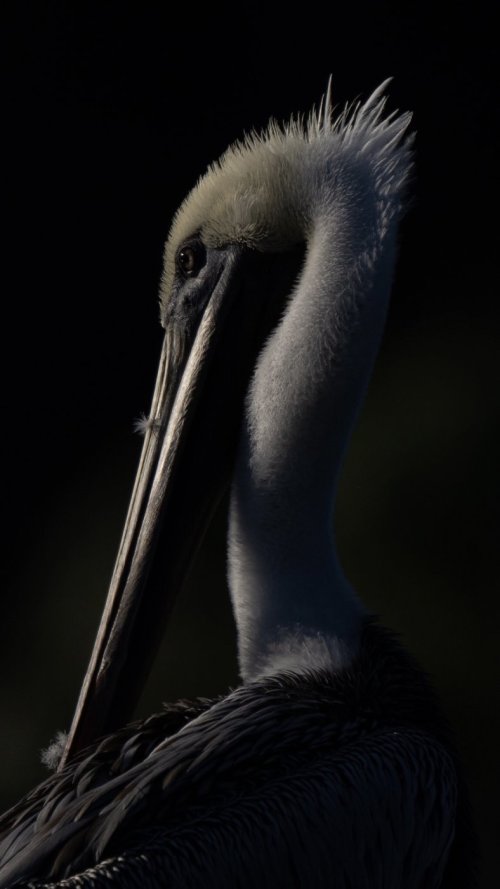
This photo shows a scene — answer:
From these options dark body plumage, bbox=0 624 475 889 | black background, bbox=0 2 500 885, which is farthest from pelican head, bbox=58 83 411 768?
black background, bbox=0 2 500 885

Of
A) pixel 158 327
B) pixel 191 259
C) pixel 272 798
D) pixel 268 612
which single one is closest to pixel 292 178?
pixel 191 259

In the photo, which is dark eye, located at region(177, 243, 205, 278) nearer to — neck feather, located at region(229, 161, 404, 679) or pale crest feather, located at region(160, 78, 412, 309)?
pale crest feather, located at region(160, 78, 412, 309)

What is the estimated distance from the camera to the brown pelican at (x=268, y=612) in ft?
4.46

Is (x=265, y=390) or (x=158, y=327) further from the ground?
(x=158, y=327)

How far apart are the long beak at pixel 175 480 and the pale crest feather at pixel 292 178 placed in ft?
0.15

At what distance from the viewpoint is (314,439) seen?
63.5 inches

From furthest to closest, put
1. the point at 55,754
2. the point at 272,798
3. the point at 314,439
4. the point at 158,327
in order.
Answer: the point at 158,327 < the point at 55,754 < the point at 314,439 < the point at 272,798

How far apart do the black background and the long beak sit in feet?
5.98

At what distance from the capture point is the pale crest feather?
5.46ft

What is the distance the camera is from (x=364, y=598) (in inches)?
137

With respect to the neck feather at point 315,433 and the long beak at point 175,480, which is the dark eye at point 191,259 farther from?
the neck feather at point 315,433

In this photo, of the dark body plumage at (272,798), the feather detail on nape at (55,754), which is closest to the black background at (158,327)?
the feather detail on nape at (55,754)

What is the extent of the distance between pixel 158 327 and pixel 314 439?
201cm

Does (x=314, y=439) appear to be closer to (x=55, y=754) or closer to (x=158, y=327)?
(x=55, y=754)
